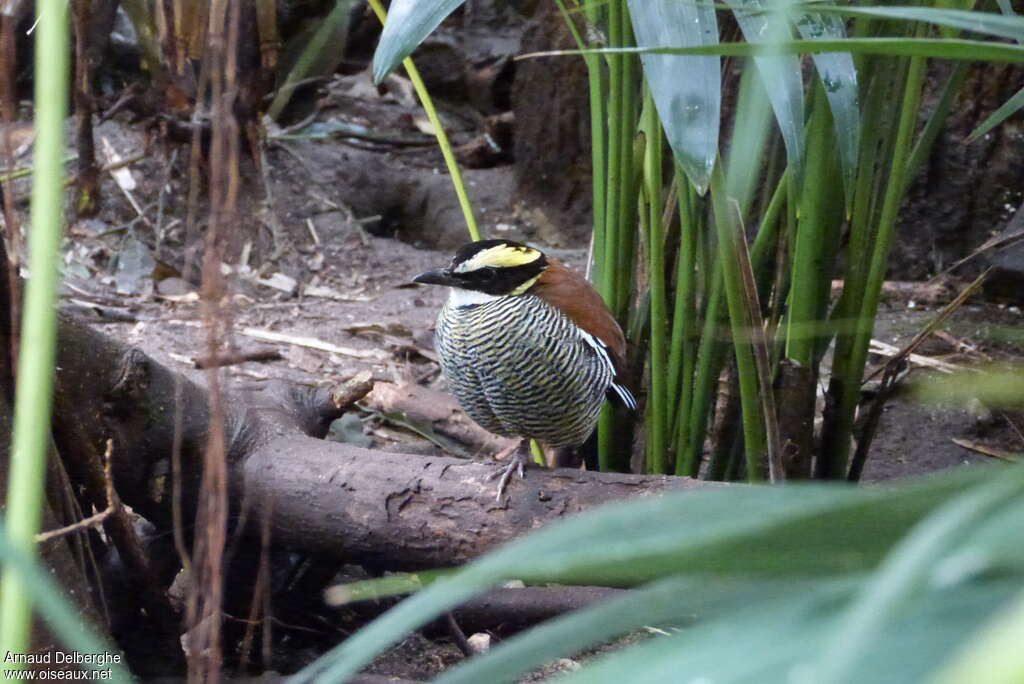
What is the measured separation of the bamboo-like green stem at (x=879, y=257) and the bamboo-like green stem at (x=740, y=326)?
9.2 inches

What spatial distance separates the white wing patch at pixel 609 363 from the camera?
9.27 ft

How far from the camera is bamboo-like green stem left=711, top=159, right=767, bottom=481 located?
204cm

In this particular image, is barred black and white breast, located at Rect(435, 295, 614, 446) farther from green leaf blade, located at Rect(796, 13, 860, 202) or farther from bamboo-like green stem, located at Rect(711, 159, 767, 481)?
green leaf blade, located at Rect(796, 13, 860, 202)

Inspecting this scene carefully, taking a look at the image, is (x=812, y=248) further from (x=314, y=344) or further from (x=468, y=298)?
(x=314, y=344)

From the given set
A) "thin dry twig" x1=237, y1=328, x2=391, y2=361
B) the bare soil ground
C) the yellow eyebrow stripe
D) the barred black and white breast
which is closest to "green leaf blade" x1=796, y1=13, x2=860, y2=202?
the barred black and white breast

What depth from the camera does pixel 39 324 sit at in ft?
2.44

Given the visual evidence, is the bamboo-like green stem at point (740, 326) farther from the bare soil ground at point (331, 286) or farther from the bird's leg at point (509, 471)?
the bare soil ground at point (331, 286)

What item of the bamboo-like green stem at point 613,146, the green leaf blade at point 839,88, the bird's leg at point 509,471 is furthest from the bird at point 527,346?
the green leaf blade at point 839,88

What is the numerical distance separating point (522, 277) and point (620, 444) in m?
0.57

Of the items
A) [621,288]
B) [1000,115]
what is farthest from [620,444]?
[1000,115]

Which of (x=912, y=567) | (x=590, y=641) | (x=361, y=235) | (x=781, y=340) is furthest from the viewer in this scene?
(x=361, y=235)

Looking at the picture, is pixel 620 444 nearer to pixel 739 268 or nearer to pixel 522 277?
pixel 522 277

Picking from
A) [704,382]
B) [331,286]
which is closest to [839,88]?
[704,382]

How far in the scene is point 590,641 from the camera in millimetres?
553
